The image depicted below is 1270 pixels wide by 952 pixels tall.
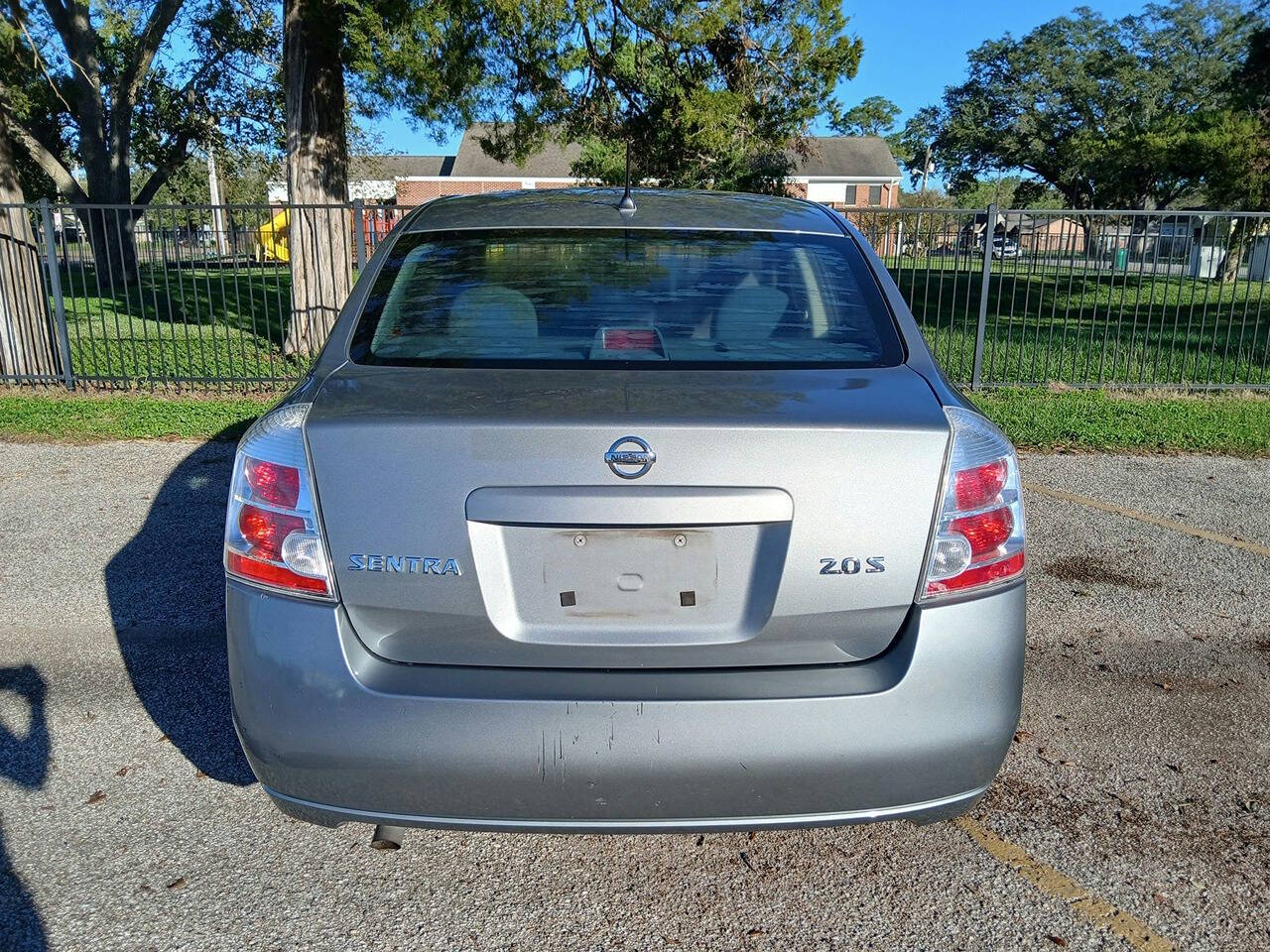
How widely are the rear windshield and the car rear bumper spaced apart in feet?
2.60

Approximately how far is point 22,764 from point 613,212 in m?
2.57

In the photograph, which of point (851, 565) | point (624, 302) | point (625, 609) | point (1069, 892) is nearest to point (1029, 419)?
point (1069, 892)

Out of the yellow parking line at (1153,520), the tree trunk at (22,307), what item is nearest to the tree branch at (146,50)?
the tree trunk at (22,307)

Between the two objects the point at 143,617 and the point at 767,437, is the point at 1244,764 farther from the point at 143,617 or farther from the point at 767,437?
the point at 143,617

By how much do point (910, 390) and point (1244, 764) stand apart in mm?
1989

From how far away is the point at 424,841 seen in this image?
2.90m

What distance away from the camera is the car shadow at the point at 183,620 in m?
3.49

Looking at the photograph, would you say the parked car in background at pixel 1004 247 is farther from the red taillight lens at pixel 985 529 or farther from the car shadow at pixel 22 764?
the car shadow at pixel 22 764

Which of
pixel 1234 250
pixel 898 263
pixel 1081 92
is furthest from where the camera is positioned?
pixel 1081 92

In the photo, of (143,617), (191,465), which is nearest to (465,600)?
(143,617)

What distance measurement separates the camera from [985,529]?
7.53ft

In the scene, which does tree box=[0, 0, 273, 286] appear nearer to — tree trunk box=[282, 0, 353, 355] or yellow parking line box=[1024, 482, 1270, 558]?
tree trunk box=[282, 0, 353, 355]

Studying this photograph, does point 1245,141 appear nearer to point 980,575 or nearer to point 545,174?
point 980,575

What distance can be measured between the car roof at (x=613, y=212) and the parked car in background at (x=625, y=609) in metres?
0.94
